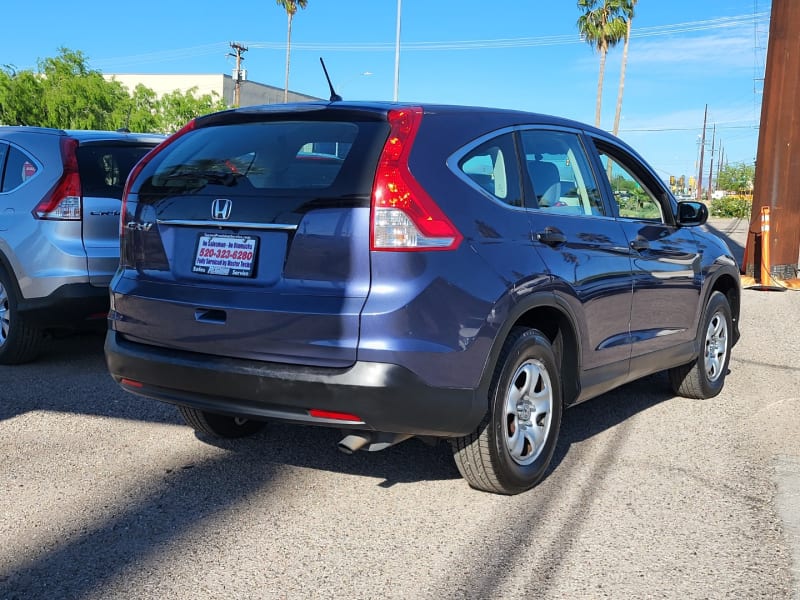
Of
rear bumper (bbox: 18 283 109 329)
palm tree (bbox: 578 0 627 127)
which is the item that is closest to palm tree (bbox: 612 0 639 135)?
palm tree (bbox: 578 0 627 127)

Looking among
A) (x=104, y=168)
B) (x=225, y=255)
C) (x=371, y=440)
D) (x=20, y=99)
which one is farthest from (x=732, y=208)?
(x=225, y=255)

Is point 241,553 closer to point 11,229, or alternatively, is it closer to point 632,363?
point 632,363

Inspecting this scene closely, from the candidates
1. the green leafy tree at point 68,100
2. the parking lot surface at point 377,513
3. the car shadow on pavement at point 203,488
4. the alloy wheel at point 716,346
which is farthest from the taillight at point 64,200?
the green leafy tree at point 68,100

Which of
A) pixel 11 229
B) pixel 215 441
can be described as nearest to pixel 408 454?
pixel 215 441

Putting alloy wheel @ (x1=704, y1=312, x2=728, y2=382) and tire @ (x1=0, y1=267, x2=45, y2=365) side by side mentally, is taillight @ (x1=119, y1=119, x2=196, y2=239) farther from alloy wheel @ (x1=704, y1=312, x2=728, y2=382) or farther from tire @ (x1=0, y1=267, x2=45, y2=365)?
alloy wheel @ (x1=704, y1=312, x2=728, y2=382)

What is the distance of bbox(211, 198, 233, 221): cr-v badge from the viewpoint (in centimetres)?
375

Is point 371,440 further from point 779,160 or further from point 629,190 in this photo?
point 779,160

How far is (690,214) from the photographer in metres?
5.69

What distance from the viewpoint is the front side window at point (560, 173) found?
4.38m

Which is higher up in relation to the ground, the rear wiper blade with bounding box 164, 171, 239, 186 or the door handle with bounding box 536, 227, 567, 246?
the rear wiper blade with bounding box 164, 171, 239, 186

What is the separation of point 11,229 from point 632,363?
14.9 ft

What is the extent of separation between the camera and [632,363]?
5.07m

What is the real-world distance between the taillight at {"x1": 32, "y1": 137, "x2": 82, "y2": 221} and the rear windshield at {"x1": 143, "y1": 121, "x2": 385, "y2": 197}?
247 centimetres

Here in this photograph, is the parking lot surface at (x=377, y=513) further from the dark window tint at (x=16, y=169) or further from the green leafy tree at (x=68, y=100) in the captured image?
the green leafy tree at (x=68, y=100)
